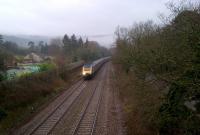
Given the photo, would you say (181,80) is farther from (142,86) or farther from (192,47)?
(142,86)

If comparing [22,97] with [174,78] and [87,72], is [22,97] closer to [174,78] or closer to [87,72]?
[174,78]

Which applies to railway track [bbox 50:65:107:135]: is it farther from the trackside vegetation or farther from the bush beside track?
the trackside vegetation

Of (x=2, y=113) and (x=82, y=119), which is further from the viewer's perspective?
(x=2, y=113)

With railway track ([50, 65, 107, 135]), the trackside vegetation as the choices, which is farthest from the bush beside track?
the trackside vegetation

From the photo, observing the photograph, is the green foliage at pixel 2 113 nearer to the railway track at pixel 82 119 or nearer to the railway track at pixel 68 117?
the railway track at pixel 68 117

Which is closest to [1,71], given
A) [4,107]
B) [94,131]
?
[4,107]

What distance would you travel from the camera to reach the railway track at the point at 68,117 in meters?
14.5

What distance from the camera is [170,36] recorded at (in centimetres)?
1052

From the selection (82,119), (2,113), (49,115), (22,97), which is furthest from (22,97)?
(82,119)

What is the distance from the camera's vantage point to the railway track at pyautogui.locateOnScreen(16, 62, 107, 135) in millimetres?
14461

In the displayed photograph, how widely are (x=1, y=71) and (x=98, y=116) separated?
10.5 m

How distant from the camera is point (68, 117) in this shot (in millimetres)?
17250

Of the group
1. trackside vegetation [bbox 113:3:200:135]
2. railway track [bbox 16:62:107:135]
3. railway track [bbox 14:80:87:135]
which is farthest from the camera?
railway track [bbox 14:80:87:135]

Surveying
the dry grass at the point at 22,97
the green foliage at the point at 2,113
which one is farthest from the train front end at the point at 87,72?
the green foliage at the point at 2,113
